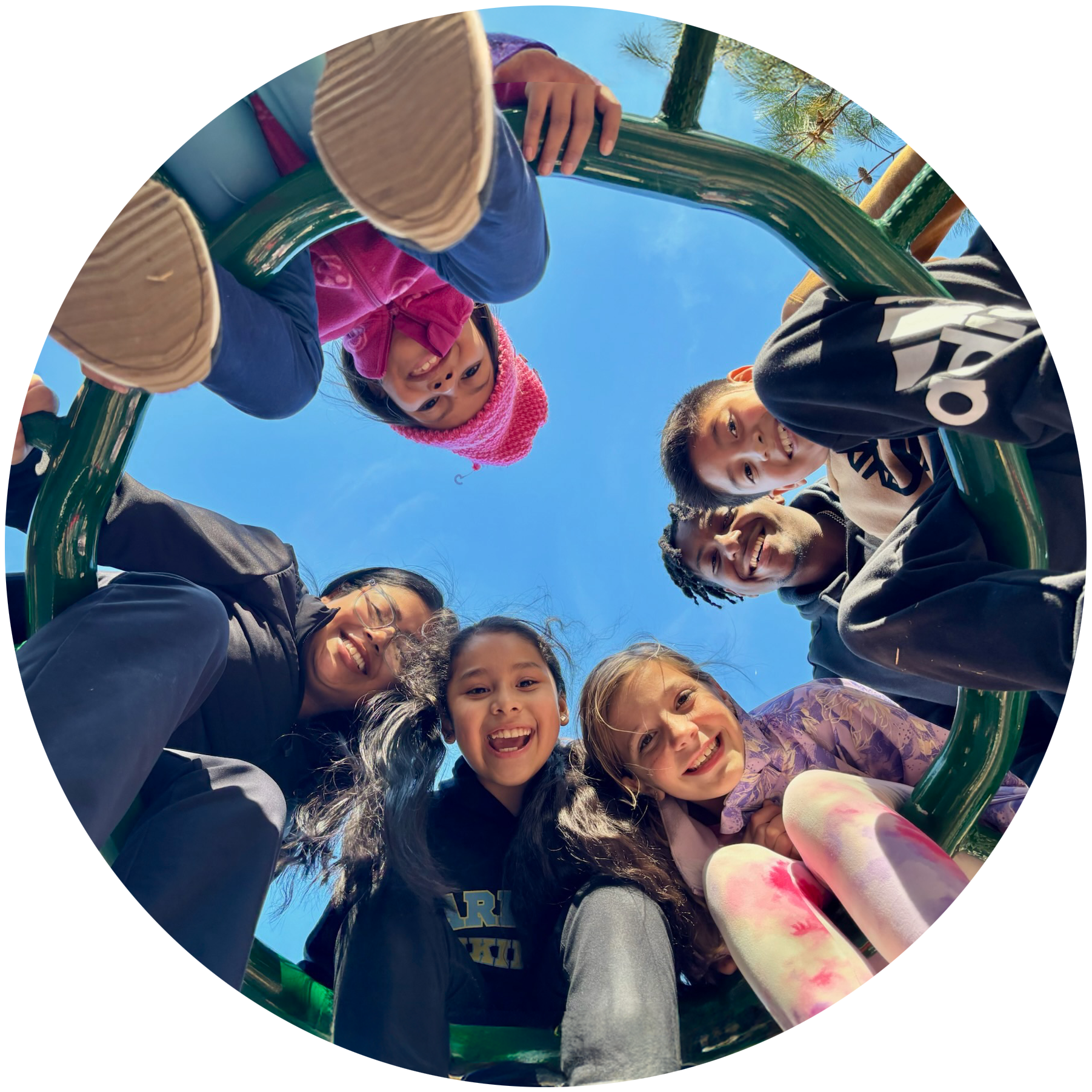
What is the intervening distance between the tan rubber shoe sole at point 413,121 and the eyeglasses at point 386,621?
4.12 ft

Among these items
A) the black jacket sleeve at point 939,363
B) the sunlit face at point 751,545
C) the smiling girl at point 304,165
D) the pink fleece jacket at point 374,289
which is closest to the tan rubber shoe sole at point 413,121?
the smiling girl at point 304,165

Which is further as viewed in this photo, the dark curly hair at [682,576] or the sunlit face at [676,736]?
the dark curly hair at [682,576]

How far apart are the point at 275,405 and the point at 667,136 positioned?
754mm

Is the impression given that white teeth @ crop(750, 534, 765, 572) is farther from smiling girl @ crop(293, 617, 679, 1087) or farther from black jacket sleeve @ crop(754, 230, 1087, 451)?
black jacket sleeve @ crop(754, 230, 1087, 451)

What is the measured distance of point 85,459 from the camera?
1.57m

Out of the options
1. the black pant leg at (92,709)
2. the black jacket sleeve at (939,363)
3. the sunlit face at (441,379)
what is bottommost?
the black pant leg at (92,709)

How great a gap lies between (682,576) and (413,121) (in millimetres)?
1726

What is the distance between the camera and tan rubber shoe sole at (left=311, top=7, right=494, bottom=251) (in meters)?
1.25

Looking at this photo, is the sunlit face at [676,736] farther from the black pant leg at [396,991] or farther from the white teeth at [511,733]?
the black pant leg at [396,991]

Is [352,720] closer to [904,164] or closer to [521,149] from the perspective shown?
[521,149]

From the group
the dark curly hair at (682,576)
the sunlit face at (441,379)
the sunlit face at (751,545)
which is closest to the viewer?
the sunlit face at (441,379)

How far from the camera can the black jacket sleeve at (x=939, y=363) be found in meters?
1.33

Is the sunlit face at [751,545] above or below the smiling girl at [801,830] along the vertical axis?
above

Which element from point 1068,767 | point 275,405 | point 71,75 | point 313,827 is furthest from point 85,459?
point 1068,767
